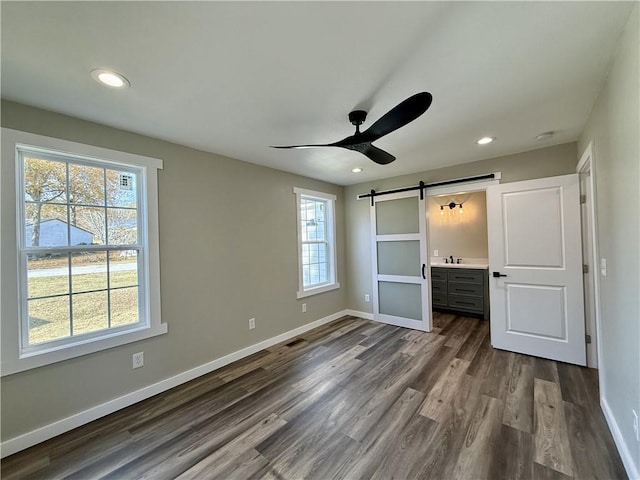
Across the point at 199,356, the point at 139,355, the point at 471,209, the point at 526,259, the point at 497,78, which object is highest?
the point at 497,78

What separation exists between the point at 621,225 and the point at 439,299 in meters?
3.57

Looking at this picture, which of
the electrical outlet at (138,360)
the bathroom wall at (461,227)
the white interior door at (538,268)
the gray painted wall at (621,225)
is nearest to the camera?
the gray painted wall at (621,225)

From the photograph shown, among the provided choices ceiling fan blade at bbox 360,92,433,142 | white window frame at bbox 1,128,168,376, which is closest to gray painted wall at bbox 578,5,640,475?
ceiling fan blade at bbox 360,92,433,142

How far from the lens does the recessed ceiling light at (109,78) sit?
1.55 metres

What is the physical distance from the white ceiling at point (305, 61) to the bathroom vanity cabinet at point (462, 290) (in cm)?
264

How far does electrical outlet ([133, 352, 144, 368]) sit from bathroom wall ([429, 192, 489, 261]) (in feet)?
15.0

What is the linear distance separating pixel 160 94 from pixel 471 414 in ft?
10.8

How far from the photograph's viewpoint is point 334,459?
1673 millimetres

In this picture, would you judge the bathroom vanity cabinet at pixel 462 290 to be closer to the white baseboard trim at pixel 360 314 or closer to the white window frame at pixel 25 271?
the white baseboard trim at pixel 360 314

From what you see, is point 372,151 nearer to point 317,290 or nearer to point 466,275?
point 317,290

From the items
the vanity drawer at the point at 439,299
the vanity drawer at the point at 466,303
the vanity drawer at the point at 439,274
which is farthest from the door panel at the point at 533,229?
the vanity drawer at the point at 439,299

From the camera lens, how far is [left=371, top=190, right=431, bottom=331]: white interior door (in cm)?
393

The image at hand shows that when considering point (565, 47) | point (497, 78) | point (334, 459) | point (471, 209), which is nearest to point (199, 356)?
point (334, 459)

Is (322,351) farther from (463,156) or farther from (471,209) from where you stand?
(471,209)
